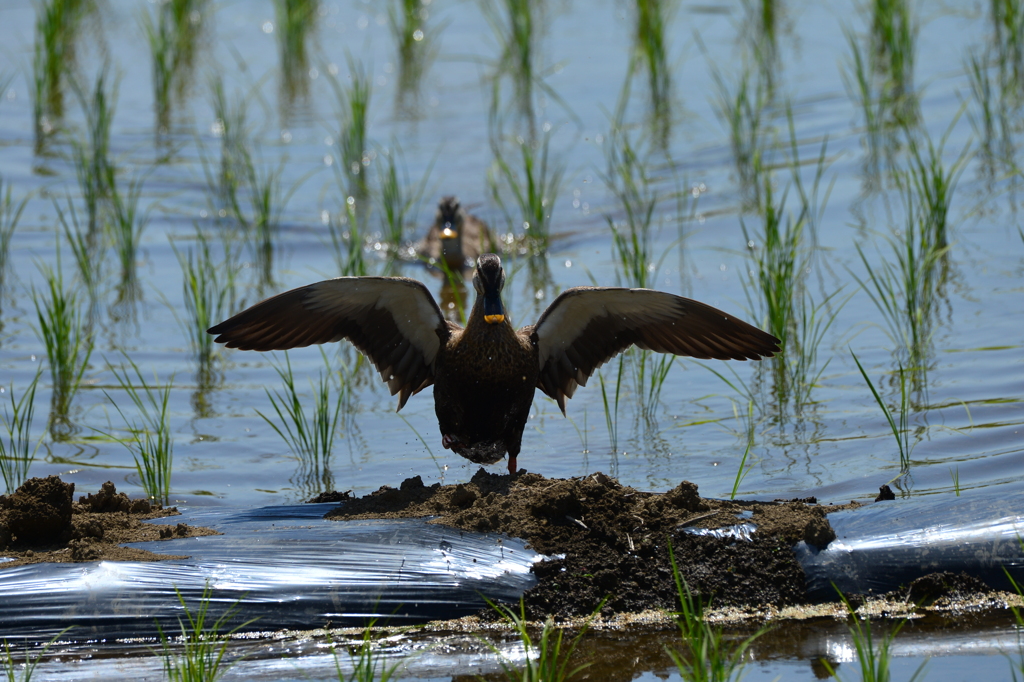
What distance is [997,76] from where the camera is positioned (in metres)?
8.78

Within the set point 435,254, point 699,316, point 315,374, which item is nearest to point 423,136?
point 435,254

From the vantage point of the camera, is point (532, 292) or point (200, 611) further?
point (532, 292)

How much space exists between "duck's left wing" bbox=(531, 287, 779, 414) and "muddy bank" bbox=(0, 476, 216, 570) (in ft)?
5.31

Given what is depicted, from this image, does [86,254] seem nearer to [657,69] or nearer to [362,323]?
[362,323]

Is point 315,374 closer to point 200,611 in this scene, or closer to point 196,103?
point 200,611

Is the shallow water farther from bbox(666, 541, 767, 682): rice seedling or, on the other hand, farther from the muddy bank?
the muddy bank

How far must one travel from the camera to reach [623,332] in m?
4.44

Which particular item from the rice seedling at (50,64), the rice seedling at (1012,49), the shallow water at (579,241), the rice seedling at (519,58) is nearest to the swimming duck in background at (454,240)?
the shallow water at (579,241)

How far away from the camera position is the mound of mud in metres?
3.06

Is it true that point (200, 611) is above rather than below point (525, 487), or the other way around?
below

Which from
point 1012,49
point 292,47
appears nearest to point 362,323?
point 1012,49

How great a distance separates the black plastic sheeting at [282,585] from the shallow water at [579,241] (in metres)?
1.21

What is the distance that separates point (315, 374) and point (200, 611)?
2887 mm

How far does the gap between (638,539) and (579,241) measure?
488 cm
